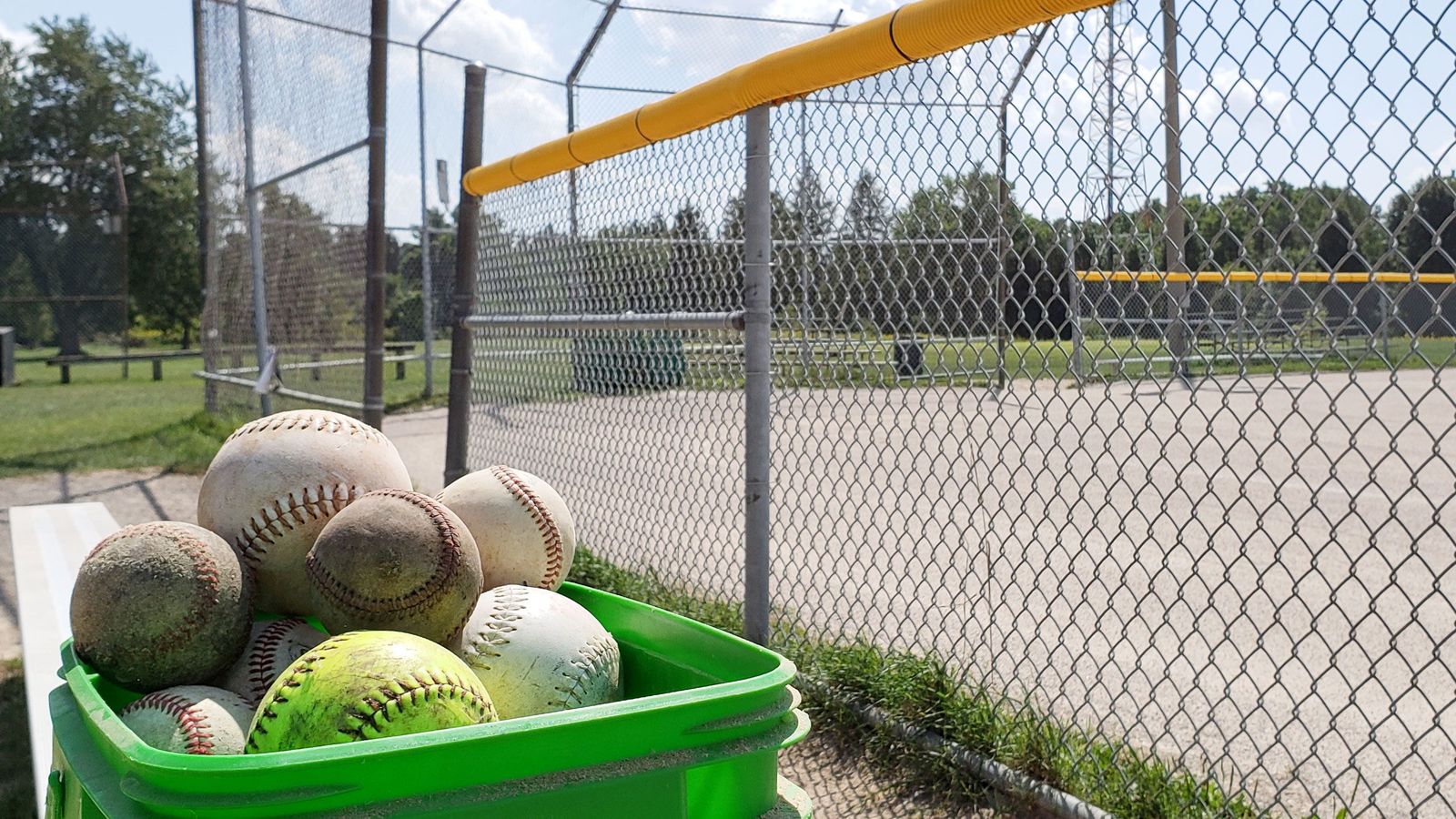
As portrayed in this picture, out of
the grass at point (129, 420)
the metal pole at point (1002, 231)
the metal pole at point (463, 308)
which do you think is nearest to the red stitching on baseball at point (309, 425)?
the metal pole at point (1002, 231)

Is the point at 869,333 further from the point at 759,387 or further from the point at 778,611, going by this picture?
the point at 759,387

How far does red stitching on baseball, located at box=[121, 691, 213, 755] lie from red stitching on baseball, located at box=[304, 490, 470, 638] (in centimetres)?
24

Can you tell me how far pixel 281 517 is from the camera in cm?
196

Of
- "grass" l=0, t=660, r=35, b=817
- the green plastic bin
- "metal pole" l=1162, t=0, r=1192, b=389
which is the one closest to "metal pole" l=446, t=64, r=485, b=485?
"grass" l=0, t=660, r=35, b=817

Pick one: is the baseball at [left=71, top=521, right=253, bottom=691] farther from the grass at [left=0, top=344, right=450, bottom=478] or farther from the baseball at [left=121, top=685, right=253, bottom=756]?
the grass at [left=0, top=344, right=450, bottom=478]

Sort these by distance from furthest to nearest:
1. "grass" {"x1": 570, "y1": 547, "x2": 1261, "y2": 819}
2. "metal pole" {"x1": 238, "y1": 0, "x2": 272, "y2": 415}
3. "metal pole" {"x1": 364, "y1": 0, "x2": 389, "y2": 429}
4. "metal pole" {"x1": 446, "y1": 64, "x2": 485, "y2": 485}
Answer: "metal pole" {"x1": 238, "y1": 0, "x2": 272, "y2": 415} → "metal pole" {"x1": 364, "y1": 0, "x2": 389, "y2": 429} → "metal pole" {"x1": 446, "y1": 64, "x2": 485, "y2": 485} → "grass" {"x1": 570, "y1": 547, "x2": 1261, "y2": 819}

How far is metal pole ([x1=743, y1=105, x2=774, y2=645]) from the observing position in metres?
A: 3.13

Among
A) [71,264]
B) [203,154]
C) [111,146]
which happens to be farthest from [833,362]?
[111,146]

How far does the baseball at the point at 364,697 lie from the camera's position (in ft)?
4.39

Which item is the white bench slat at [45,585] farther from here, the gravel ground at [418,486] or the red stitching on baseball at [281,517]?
the red stitching on baseball at [281,517]

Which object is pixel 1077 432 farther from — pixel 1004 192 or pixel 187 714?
pixel 187 714

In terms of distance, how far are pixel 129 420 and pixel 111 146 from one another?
32.4m

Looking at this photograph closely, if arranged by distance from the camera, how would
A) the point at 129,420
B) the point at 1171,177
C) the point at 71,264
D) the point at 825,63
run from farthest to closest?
the point at 71,264 → the point at 129,420 → the point at 825,63 → the point at 1171,177

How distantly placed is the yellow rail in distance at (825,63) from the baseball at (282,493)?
1.54m
